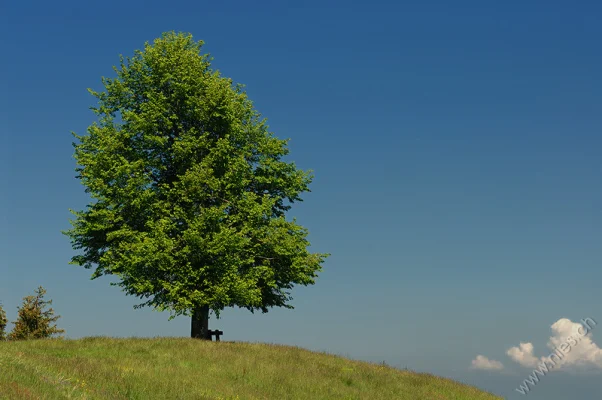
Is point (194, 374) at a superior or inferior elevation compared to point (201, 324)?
inferior

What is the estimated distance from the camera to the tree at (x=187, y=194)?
29.5 m

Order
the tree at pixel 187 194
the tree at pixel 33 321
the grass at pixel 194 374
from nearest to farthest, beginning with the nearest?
the grass at pixel 194 374 → the tree at pixel 187 194 → the tree at pixel 33 321

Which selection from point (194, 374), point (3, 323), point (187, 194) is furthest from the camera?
point (3, 323)

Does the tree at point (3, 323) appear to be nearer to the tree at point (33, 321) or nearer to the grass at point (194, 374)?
the tree at point (33, 321)

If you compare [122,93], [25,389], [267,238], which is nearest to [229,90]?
[122,93]

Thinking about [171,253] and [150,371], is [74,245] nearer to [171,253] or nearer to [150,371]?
[171,253]

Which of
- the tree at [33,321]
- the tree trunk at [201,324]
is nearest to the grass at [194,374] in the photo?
the tree trunk at [201,324]

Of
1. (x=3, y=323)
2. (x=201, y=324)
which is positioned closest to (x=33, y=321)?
(x=3, y=323)

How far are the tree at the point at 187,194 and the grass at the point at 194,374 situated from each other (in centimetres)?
354

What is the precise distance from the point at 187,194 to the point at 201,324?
289 inches

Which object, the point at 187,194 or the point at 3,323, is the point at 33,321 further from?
the point at 187,194

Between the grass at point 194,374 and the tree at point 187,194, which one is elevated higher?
the tree at point 187,194

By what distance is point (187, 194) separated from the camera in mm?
31156

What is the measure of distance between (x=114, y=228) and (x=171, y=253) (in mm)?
4663
